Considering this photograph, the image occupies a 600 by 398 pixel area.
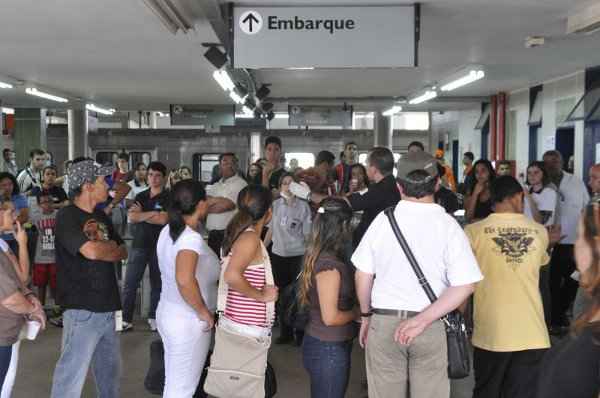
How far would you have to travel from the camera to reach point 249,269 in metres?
3.33

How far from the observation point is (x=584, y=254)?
2.02m

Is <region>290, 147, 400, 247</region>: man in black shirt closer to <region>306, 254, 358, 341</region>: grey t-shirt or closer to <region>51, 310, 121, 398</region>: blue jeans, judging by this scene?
<region>306, 254, 358, 341</region>: grey t-shirt

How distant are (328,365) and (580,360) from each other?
159cm

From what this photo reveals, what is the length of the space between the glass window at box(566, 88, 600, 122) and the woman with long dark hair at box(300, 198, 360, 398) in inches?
304

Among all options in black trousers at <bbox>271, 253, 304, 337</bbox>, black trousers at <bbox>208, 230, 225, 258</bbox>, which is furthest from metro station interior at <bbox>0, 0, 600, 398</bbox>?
black trousers at <bbox>208, 230, 225, 258</bbox>

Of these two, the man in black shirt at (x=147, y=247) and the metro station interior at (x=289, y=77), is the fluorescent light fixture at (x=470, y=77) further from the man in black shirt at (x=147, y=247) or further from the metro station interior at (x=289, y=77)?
the man in black shirt at (x=147, y=247)

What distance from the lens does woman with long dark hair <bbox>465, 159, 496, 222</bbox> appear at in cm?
647

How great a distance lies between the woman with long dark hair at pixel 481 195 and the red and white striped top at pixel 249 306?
3.41 m

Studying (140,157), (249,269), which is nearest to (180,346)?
(249,269)

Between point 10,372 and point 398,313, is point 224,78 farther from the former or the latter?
point 398,313

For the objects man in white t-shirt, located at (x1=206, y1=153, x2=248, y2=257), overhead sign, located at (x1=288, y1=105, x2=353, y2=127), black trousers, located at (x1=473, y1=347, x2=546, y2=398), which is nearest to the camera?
black trousers, located at (x1=473, y1=347, x2=546, y2=398)

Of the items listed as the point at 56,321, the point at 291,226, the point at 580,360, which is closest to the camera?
the point at 580,360

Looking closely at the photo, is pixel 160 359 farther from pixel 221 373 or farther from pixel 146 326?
pixel 146 326

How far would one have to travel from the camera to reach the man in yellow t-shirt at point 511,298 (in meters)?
3.60
